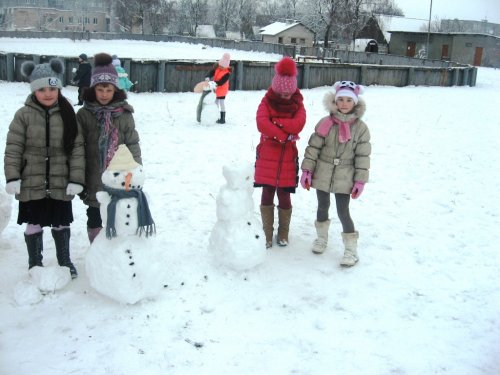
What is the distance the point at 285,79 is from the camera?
4816mm

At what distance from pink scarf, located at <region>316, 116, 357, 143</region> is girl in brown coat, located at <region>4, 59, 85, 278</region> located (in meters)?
2.22

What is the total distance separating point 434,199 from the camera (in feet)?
23.6

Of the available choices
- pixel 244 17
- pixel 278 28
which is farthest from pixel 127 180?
pixel 244 17

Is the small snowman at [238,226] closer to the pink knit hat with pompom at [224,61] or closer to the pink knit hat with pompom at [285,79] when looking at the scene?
the pink knit hat with pompom at [285,79]

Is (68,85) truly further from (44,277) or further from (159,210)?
(44,277)

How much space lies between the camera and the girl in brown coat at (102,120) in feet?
14.0

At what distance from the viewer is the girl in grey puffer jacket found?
477 cm

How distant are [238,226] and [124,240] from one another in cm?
110

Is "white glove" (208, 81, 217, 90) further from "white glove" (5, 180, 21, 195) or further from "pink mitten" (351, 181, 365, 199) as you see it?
"white glove" (5, 180, 21, 195)

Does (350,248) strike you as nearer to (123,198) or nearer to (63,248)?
(123,198)

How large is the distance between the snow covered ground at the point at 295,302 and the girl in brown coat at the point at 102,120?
3.22 feet

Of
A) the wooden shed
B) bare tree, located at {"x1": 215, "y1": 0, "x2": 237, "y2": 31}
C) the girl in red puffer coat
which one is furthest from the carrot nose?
bare tree, located at {"x1": 215, "y1": 0, "x2": 237, "y2": 31}

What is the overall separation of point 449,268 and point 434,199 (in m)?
2.29

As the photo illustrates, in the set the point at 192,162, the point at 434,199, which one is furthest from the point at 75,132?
the point at 434,199
